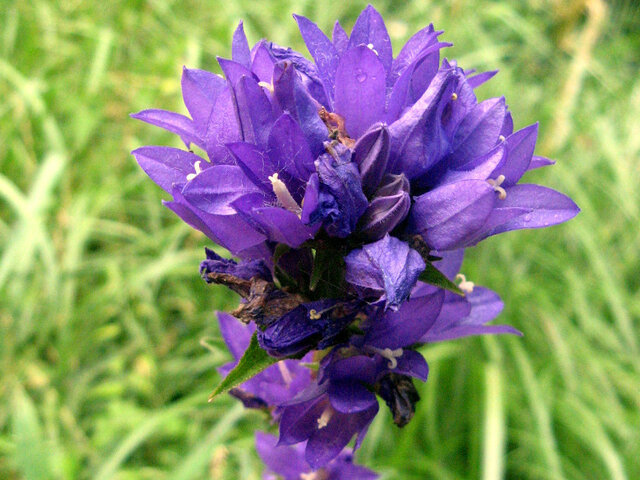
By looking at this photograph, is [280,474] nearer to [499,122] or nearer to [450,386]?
[499,122]

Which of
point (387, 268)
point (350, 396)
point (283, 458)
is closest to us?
point (387, 268)

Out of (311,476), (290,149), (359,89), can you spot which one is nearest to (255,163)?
(290,149)

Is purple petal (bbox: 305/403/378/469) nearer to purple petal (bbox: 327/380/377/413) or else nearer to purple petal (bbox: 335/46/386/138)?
purple petal (bbox: 327/380/377/413)

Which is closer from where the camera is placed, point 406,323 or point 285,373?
point 406,323

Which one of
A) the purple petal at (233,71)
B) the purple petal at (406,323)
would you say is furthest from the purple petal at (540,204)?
the purple petal at (233,71)

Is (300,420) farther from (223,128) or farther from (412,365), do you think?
(223,128)

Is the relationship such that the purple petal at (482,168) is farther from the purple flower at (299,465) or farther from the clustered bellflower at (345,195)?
the purple flower at (299,465)

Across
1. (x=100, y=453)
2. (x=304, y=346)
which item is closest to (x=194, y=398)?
(x=100, y=453)
